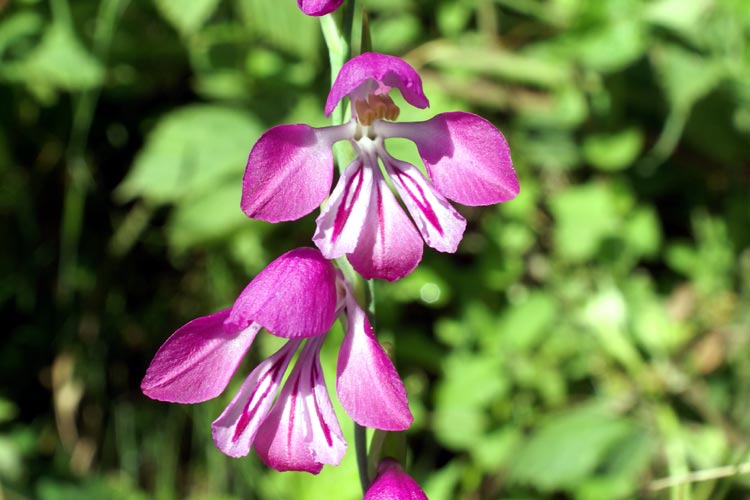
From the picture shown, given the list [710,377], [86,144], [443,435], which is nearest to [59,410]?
[86,144]

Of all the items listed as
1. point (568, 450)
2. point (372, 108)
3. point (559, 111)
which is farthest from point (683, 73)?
point (372, 108)

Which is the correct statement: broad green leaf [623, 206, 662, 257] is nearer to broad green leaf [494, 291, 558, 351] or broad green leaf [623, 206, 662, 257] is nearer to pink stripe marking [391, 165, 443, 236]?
broad green leaf [494, 291, 558, 351]

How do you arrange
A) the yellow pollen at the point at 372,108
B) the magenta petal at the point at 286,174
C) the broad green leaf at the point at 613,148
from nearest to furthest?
the magenta petal at the point at 286,174
the yellow pollen at the point at 372,108
the broad green leaf at the point at 613,148

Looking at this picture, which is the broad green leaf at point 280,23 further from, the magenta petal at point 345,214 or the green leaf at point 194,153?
the magenta petal at point 345,214

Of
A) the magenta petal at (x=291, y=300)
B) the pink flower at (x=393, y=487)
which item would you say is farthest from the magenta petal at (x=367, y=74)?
the pink flower at (x=393, y=487)

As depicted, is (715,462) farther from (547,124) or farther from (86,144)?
(86,144)

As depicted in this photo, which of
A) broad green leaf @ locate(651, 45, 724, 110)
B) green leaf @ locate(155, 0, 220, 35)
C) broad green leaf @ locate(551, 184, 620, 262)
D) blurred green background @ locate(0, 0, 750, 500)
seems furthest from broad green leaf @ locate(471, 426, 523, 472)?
green leaf @ locate(155, 0, 220, 35)
